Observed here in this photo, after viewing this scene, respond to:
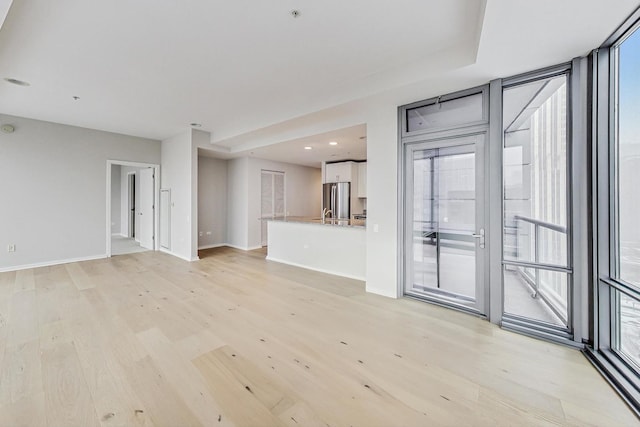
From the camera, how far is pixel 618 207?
213 centimetres

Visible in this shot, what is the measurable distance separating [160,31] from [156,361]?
296cm

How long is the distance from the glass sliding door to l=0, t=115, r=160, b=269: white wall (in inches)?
300

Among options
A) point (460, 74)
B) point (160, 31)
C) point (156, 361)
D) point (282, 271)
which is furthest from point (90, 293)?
point (460, 74)

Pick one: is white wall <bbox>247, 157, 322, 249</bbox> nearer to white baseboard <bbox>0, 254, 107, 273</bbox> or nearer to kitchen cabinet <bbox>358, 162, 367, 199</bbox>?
kitchen cabinet <bbox>358, 162, 367, 199</bbox>

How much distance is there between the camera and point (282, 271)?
496cm

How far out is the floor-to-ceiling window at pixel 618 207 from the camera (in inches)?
76.1

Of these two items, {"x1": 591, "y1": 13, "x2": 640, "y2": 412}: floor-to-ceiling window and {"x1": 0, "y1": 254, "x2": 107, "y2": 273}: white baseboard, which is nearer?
{"x1": 591, "y1": 13, "x2": 640, "y2": 412}: floor-to-ceiling window

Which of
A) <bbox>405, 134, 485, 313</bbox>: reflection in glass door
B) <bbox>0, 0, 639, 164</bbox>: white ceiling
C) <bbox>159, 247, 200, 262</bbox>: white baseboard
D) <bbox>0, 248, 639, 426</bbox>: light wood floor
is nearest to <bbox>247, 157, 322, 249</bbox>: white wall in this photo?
<bbox>159, 247, 200, 262</bbox>: white baseboard

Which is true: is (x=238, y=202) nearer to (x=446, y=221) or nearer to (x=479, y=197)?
(x=446, y=221)

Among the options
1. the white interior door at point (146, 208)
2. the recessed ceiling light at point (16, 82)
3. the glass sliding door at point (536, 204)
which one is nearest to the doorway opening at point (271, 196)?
the white interior door at point (146, 208)

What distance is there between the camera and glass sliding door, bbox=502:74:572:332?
8.32 feet

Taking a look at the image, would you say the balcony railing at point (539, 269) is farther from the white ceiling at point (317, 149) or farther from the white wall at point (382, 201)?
the white ceiling at point (317, 149)

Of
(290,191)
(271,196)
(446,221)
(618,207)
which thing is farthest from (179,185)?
(618,207)

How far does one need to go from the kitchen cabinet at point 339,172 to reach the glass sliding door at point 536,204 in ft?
15.8
